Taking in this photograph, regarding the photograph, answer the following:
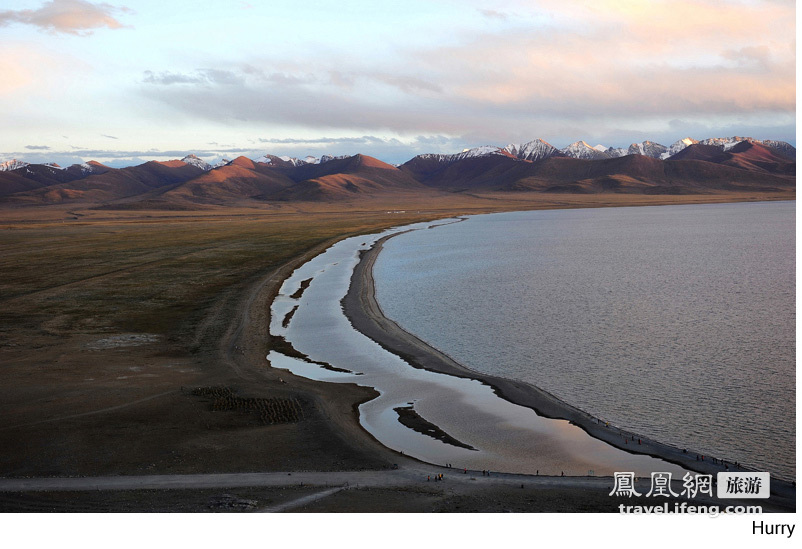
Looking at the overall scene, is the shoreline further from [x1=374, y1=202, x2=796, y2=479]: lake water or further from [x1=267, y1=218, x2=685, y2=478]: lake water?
[x1=374, y1=202, x2=796, y2=479]: lake water

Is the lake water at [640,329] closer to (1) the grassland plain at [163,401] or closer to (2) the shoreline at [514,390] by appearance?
(2) the shoreline at [514,390]

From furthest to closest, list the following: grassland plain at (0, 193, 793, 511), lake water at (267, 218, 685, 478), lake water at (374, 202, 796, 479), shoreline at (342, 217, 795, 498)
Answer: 1. lake water at (374, 202, 796, 479)
2. lake water at (267, 218, 685, 478)
3. shoreline at (342, 217, 795, 498)
4. grassland plain at (0, 193, 793, 511)

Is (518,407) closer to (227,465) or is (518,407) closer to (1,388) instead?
(227,465)

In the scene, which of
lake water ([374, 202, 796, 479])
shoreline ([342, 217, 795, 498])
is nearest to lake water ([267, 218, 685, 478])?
shoreline ([342, 217, 795, 498])

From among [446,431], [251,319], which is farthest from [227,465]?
[251,319]

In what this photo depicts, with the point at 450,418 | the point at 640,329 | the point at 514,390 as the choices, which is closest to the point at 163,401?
the point at 450,418

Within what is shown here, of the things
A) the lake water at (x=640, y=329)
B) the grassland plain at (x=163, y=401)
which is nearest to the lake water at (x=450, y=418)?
the grassland plain at (x=163, y=401)
